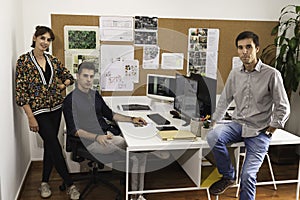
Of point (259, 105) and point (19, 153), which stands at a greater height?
point (259, 105)

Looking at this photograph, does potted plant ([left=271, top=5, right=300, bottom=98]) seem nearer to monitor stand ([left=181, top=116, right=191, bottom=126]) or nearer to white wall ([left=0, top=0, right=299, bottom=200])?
white wall ([left=0, top=0, right=299, bottom=200])

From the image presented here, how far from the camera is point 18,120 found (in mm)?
3385

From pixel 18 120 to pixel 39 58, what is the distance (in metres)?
0.64

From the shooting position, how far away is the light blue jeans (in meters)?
2.70

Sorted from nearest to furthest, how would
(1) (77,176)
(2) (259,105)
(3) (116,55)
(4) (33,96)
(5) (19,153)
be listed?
(2) (259,105)
(4) (33,96)
(5) (19,153)
(1) (77,176)
(3) (116,55)

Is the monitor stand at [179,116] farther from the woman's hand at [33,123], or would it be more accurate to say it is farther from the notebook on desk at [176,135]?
the woman's hand at [33,123]

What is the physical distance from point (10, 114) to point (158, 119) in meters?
1.29

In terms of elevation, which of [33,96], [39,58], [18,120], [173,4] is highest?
[173,4]

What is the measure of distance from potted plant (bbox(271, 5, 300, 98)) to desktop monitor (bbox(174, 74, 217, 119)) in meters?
1.37

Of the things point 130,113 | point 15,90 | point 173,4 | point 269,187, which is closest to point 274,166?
point 269,187

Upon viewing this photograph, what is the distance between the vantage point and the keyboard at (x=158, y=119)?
3.23 m

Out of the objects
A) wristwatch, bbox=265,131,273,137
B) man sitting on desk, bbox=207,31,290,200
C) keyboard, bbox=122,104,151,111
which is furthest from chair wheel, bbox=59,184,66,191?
wristwatch, bbox=265,131,273,137

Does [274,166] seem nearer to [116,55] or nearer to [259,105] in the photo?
[259,105]

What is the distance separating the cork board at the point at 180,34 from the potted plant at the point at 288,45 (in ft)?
0.46
